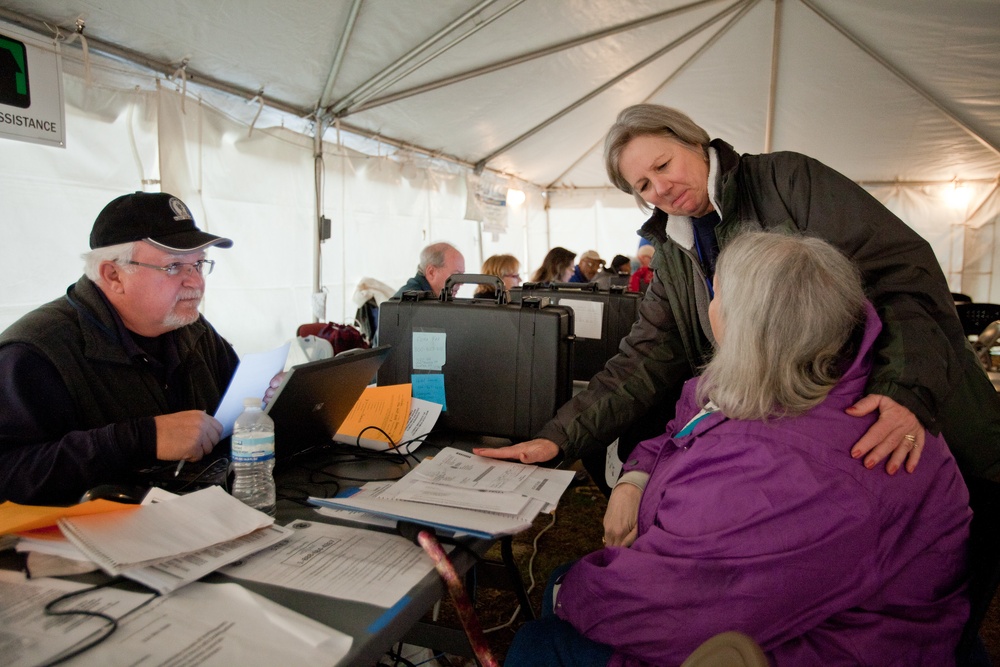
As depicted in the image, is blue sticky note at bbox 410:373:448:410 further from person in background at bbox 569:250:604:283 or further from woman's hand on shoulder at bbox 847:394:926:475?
person in background at bbox 569:250:604:283

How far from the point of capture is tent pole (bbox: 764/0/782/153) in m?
4.20

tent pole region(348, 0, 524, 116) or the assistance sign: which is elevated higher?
tent pole region(348, 0, 524, 116)

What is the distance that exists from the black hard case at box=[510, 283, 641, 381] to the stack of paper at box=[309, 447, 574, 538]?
100 cm

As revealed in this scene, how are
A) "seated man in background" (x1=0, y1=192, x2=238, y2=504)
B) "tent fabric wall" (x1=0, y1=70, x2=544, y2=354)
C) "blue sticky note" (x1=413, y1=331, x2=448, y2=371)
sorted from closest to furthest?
1. "seated man in background" (x1=0, y1=192, x2=238, y2=504)
2. "blue sticky note" (x1=413, y1=331, x2=448, y2=371)
3. "tent fabric wall" (x1=0, y1=70, x2=544, y2=354)

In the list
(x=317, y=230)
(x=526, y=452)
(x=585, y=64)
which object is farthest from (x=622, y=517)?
(x=585, y=64)

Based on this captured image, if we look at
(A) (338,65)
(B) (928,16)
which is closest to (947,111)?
(B) (928,16)

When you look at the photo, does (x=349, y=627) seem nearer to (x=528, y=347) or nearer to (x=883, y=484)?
(x=883, y=484)

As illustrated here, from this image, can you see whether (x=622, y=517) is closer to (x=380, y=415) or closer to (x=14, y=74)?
(x=380, y=415)

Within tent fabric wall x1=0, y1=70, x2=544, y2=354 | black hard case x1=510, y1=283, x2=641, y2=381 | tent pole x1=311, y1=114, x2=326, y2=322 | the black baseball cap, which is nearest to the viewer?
the black baseball cap

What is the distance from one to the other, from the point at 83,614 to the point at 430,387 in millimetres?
1004

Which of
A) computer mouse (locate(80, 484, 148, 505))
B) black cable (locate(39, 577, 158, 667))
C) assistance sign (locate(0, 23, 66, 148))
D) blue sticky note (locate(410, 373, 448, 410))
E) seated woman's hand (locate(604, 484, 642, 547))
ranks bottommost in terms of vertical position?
seated woman's hand (locate(604, 484, 642, 547))

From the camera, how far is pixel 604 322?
2.26 metres

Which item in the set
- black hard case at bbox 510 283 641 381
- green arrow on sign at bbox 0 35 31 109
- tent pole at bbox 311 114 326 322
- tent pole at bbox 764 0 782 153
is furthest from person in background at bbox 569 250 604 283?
green arrow on sign at bbox 0 35 31 109

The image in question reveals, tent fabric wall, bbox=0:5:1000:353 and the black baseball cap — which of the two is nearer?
the black baseball cap
